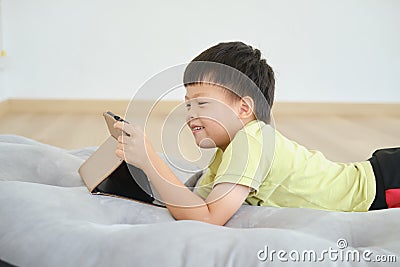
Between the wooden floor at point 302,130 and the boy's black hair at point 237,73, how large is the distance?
138 cm

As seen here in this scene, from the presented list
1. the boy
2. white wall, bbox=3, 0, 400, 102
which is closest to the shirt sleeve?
the boy

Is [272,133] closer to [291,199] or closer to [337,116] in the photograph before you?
[291,199]

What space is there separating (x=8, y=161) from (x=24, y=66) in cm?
276

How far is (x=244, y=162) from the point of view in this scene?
4.10ft

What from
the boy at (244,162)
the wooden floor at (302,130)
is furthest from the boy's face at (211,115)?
the wooden floor at (302,130)

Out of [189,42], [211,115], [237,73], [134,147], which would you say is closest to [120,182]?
[134,147]

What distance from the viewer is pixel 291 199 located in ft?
4.54

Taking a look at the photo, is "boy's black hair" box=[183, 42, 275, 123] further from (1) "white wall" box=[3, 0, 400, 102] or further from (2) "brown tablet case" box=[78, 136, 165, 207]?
(1) "white wall" box=[3, 0, 400, 102]

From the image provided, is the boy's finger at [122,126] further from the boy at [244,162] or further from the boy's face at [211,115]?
the boy's face at [211,115]

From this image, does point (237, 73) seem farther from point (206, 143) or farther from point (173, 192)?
point (173, 192)

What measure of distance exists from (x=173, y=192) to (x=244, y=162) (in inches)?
6.0

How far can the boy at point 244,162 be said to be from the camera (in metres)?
1.25

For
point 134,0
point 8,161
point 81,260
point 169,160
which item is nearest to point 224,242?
point 81,260

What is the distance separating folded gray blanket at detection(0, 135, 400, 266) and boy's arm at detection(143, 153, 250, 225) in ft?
0.12
